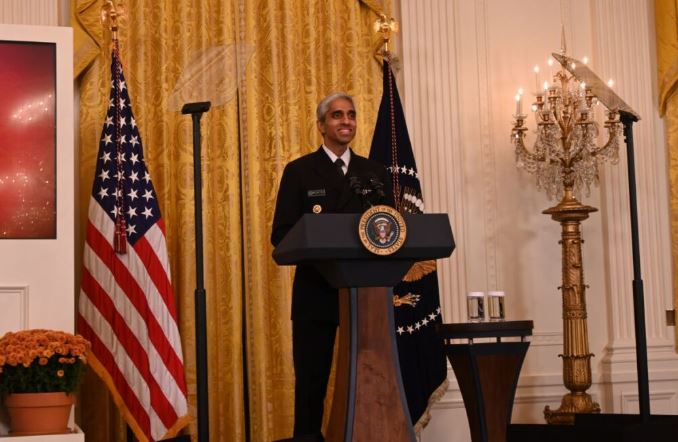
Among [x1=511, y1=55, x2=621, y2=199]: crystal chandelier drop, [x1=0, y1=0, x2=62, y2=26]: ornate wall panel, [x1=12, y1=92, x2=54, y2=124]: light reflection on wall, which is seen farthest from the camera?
[x1=511, y1=55, x2=621, y2=199]: crystal chandelier drop

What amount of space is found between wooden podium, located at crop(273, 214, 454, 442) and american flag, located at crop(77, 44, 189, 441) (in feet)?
4.83

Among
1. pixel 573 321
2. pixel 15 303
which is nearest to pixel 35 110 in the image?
pixel 15 303

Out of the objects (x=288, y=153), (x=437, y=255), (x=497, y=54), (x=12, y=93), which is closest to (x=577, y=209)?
(x=497, y=54)

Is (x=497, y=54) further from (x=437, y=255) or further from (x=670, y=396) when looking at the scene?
(x=437, y=255)

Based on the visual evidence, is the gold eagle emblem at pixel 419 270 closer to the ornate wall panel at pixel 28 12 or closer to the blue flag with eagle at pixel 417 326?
the blue flag with eagle at pixel 417 326

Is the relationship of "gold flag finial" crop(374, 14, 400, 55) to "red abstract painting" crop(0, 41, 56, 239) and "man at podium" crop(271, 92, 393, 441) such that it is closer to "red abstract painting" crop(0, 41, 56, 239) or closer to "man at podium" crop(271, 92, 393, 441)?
"man at podium" crop(271, 92, 393, 441)

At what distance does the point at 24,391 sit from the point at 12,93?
1303 mm

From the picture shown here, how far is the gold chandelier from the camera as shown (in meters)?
5.77

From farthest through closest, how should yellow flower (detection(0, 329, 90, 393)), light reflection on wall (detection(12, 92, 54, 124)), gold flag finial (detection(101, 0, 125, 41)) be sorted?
gold flag finial (detection(101, 0, 125, 41)) < light reflection on wall (detection(12, 92, 54, 124)) < yellow flower (detection(0, 329, 90, 393))

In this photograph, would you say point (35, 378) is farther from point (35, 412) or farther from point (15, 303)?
point (15, 303)

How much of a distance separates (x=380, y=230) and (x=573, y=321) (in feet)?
8.00

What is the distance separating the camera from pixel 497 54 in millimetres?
6398

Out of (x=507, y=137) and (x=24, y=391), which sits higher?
(x=507, y=137)

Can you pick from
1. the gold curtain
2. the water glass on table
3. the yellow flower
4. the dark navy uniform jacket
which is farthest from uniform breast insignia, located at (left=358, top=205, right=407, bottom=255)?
the gold curtain
